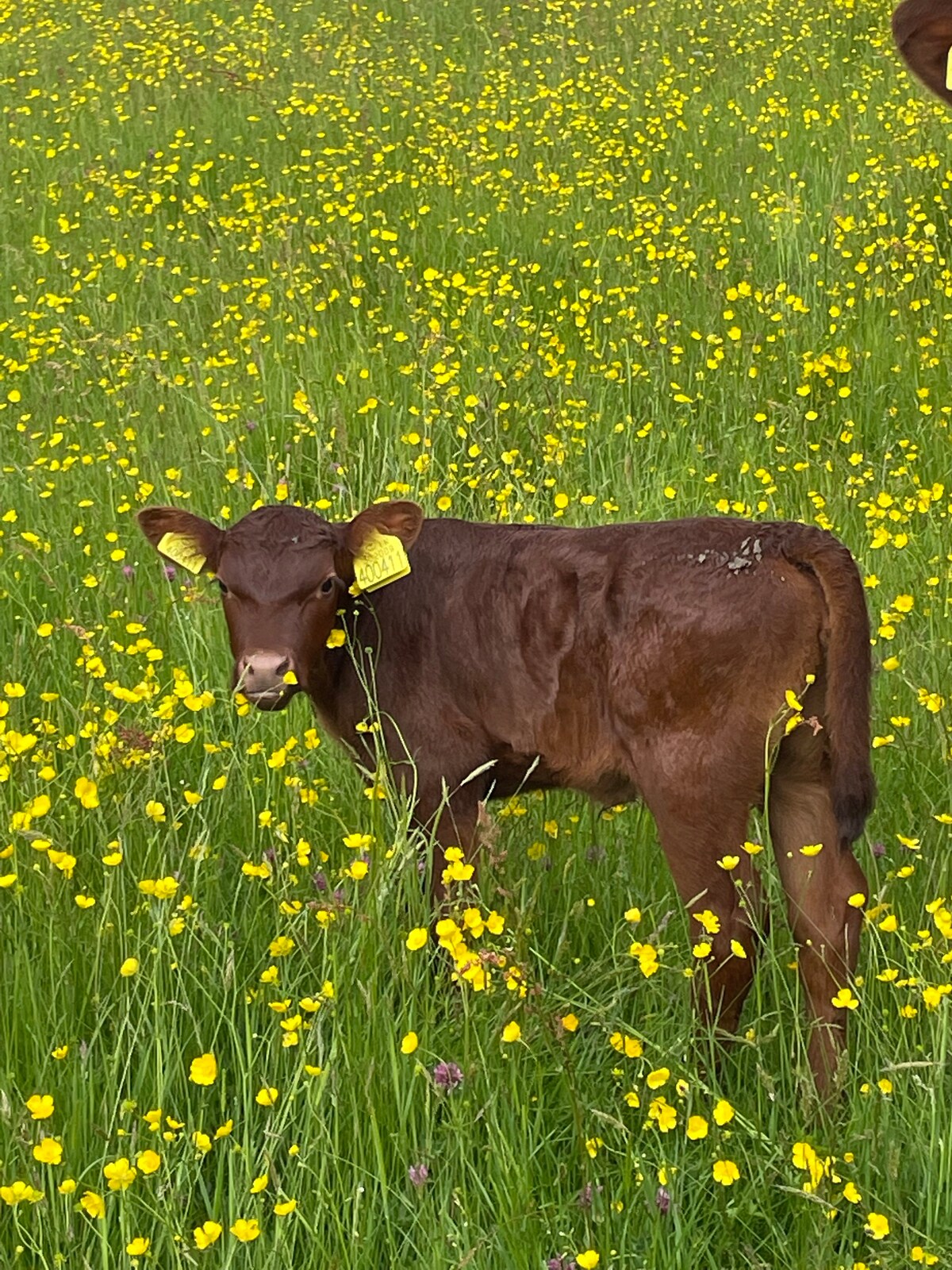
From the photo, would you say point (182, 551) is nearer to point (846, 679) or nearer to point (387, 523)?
point (387, 523)

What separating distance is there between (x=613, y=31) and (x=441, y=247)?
5421mm

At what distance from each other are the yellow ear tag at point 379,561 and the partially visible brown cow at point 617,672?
0.10 feet

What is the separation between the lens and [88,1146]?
2.25 meters

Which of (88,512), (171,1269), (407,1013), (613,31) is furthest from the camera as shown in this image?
(613,31)

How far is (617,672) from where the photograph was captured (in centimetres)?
281

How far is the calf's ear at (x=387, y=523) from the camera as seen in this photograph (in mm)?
2977

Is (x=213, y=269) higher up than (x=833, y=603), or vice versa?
(x=213, y=269)

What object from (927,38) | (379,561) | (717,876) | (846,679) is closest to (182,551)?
(379,561)

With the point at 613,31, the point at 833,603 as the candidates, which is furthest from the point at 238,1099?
the point at 613,31

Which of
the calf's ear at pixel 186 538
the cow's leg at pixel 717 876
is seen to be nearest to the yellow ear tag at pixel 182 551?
the calf's ear at pixel 186 538

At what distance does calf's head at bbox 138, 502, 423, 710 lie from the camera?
293cm

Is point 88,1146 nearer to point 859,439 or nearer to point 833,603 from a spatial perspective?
point 833,603

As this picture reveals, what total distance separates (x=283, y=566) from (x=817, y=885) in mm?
1320

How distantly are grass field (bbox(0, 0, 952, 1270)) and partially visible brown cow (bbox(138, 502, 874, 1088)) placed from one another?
15 cm
